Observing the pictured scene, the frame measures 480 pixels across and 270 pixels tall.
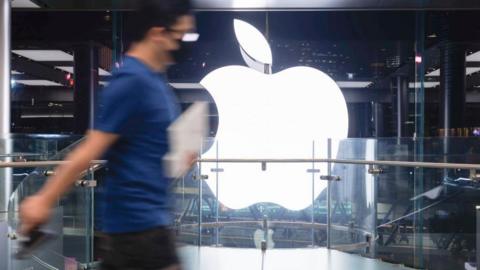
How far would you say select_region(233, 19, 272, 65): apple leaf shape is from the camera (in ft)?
26.8

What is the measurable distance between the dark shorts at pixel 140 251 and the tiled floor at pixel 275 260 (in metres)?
2.97

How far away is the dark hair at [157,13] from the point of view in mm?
1545

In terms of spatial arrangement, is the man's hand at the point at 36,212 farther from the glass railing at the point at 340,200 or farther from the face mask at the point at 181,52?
the glass railing at the point at 340,200

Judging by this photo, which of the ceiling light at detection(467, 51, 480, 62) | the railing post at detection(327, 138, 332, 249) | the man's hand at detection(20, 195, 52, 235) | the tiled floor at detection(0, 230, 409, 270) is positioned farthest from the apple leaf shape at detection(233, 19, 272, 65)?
the man's hand at detection(20, 195, 52, 235)

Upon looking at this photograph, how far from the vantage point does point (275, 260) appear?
4918 mm

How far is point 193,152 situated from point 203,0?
603 centimetres

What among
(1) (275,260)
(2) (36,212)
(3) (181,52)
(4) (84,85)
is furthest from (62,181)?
(4) (84,85)

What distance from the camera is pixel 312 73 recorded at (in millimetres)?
8102

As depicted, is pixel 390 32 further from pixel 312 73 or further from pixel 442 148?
pixel 442 148

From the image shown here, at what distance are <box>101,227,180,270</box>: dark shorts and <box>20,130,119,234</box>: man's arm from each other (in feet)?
0.63

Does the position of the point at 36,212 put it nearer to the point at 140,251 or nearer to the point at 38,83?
the point at 140,251

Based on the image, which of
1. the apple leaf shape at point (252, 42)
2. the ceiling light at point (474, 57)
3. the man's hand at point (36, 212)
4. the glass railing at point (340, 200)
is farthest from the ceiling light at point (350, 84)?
the man's hand at point (36, 212)

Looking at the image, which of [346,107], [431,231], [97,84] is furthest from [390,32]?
[97,84]

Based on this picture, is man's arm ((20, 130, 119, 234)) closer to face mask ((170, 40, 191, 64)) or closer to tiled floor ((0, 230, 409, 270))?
face mask ((170, 40, 191, 64))
